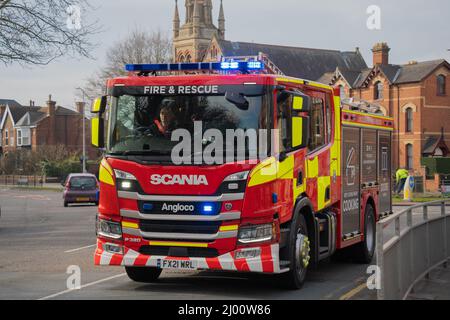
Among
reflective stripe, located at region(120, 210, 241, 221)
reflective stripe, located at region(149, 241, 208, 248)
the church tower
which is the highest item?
the church tower

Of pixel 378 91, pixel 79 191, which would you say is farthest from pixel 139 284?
pixel 378 91

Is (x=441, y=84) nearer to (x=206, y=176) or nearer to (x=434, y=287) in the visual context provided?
(x=434, y=287)

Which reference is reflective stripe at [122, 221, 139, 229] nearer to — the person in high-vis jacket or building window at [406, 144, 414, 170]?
the person in high-vis jacket

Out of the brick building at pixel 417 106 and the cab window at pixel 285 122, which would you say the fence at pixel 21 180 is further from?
the cab window at pixel 285 122

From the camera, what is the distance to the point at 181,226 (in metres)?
9.88

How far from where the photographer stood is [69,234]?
818 inches

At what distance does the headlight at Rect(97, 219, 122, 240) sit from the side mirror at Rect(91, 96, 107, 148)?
3.48 feet

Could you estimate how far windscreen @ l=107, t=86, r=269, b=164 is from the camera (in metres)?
9.95

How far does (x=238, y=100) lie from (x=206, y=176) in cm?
107

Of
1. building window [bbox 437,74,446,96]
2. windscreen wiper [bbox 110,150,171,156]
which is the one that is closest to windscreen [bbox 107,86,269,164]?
windscreen wiper [bbox 110,150,171,156]

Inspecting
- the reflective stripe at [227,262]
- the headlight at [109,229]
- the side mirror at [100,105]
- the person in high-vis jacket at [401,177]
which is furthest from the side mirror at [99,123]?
the person in high-vis jacket at [401,177]

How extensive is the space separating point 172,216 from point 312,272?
139 inches

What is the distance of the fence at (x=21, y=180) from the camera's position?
76125mm
